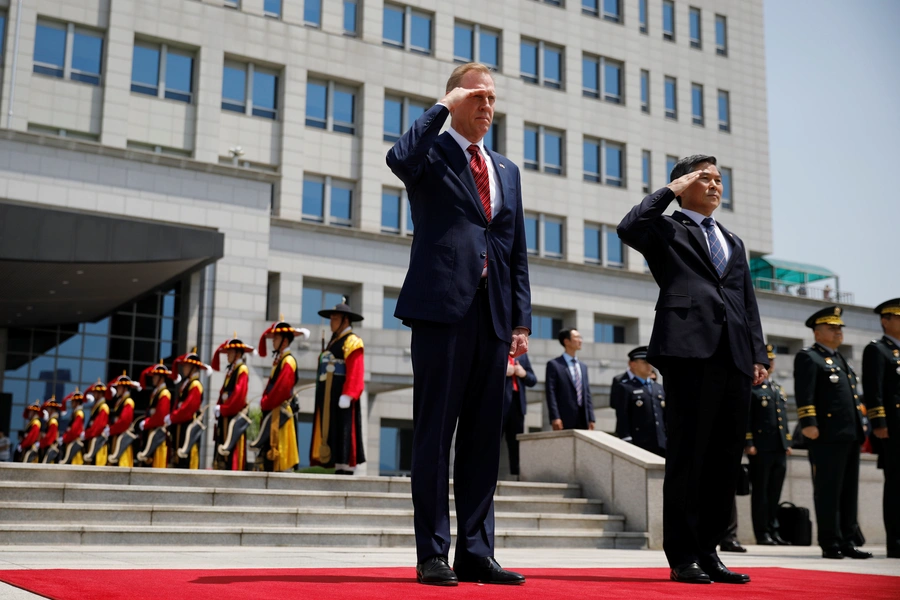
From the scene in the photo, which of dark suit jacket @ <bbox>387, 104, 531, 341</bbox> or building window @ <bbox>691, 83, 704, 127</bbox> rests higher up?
building window @ <bbox>691, 83, 704, 127</bbox>

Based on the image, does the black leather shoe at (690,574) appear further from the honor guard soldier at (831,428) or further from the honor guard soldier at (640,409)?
the honor guard soldier at (640,409)

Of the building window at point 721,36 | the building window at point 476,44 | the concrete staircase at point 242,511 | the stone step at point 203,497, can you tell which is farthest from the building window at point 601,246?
the stone step at point 203,497

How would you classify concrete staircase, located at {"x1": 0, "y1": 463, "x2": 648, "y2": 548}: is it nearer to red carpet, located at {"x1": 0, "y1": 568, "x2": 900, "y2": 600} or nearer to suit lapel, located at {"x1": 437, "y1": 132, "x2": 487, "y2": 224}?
red carpet, located at {"x1": 0, "y1": 568, "x2": 900, "y2": 600}

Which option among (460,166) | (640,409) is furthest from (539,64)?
(460,166)

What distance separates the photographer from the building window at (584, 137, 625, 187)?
3916 cm

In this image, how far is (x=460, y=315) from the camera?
438cm

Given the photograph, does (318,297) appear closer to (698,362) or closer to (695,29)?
(695,29)

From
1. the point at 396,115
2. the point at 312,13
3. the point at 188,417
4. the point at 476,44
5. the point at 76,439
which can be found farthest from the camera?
the point at 476,44

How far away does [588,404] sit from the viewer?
13531mm

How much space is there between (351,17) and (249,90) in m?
5.43

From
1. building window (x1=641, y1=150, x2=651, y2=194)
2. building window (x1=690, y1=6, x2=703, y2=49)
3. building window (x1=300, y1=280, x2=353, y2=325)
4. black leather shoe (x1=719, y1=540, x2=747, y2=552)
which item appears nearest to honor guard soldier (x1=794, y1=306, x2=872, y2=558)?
black leather shoe (x1=719, y1=540, x2=747, y2=552)

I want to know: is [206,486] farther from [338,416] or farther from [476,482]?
[476,482]

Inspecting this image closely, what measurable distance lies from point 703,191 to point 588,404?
8.37 metres

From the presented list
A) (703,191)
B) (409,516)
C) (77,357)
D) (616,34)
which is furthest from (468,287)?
(616,34)
